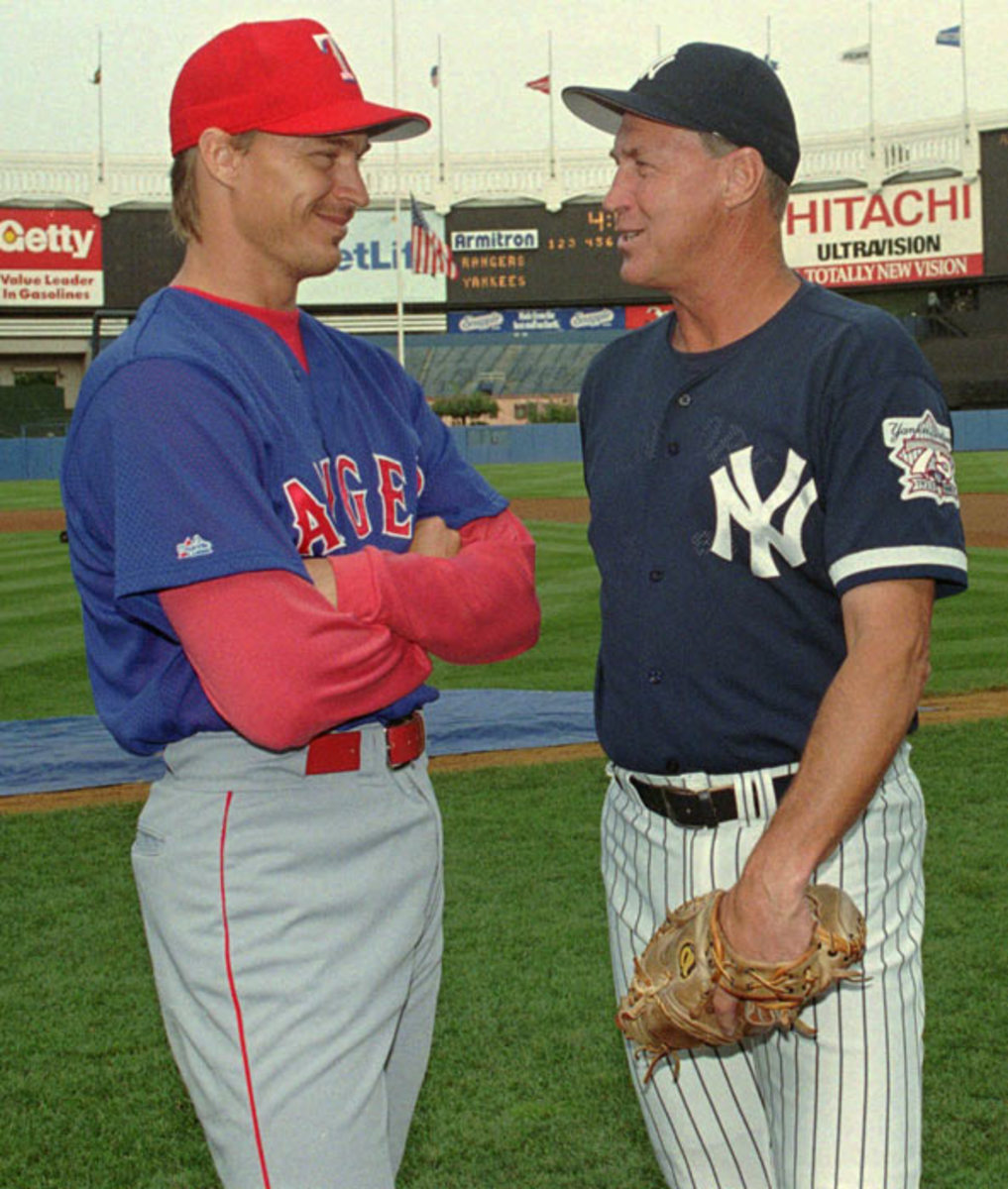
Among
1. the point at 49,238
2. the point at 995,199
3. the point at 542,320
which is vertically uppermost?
the point at 49,238

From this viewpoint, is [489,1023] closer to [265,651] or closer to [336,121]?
[265,651]

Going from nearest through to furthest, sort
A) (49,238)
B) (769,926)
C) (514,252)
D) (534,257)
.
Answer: (769,926)
(49,238)
(534,257)
(514,252)

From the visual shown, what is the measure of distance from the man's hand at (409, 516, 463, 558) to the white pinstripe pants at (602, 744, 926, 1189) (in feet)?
1.61

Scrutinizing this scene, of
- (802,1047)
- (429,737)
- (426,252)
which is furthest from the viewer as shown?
(426,252)

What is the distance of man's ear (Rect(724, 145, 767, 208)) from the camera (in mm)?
2404

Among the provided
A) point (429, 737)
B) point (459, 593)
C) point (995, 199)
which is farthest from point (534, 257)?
point (459, 593)

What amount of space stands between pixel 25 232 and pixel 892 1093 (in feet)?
192

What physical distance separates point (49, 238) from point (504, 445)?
22689 mm

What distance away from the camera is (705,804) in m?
2.39

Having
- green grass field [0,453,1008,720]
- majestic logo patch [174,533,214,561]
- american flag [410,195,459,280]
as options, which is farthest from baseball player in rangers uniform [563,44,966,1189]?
american flag [410,195,459,280]

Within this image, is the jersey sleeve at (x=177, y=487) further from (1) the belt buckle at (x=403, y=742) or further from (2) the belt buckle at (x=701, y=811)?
(2) the belt buckle at (x=701, y=811)

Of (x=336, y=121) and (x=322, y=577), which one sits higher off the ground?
(x=336, y=121)

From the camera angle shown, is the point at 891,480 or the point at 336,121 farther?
the point at 336,121

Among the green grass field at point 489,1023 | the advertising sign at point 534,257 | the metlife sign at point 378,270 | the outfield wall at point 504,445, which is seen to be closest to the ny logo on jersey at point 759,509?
the green grass field at point 489,1023
